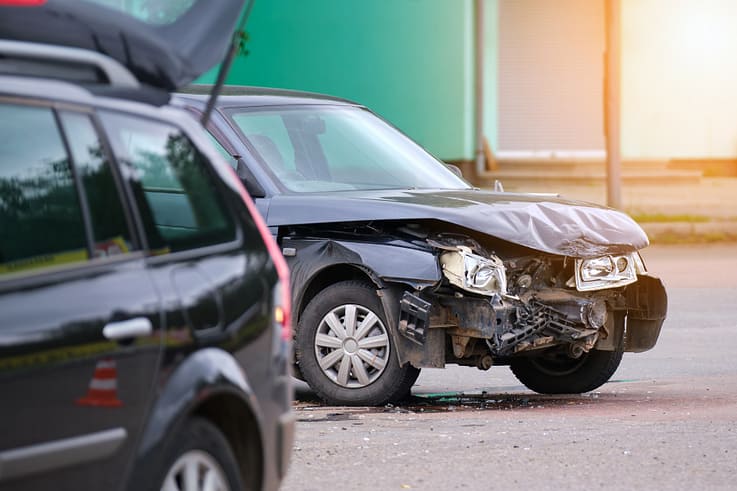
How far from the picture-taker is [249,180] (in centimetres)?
905

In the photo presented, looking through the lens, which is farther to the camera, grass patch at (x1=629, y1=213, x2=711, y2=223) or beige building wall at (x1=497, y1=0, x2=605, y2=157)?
beige building wall at (x1=497, y1=0, x2=605, y2=157)

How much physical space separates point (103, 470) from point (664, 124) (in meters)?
26.4

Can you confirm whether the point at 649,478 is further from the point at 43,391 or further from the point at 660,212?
the point at 660,212

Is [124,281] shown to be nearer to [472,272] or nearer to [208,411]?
[208,411]

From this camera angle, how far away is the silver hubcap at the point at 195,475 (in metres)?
4.52

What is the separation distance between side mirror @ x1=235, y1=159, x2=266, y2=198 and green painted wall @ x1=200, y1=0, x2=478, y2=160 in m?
18.9

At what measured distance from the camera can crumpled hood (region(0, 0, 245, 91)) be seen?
15.8 feet

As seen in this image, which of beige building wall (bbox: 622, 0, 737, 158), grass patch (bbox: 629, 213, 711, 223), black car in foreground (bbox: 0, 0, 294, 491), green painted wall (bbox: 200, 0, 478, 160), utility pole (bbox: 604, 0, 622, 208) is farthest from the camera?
beige building wall (bbox: 622, 0, 737, 158)

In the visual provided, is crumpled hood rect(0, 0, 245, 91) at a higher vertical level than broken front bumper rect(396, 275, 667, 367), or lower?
higher

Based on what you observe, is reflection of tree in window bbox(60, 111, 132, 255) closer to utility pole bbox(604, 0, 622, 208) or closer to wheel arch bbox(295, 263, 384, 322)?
wheel arch bbox(295, 263, 384, 322)

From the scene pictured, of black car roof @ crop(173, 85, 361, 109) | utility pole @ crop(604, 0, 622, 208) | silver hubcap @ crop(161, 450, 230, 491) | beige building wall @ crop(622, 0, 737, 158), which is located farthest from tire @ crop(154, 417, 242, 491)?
beige building wall @ crop(622, 0, 737, 158)

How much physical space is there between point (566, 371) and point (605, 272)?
94cm

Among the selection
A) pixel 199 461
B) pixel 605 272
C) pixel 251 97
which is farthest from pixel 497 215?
pixel 199 461

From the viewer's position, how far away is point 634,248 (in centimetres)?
906
